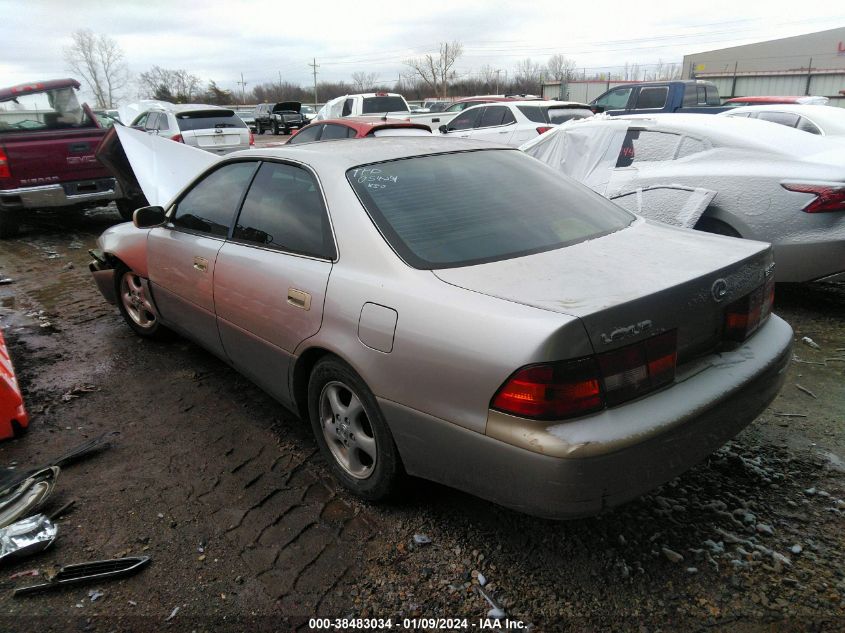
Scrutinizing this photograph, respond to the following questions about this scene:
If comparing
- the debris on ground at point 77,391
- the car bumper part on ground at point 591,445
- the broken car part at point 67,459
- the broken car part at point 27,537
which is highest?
the car bumper part on ground at point 591,445

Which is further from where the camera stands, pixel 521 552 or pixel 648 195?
pixel 648 195

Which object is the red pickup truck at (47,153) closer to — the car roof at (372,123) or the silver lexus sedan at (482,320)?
the car roof at (372,123)

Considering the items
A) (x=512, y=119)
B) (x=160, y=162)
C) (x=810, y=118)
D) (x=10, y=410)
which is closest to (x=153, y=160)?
(x=160, y=162)

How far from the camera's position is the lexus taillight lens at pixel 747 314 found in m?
2.32

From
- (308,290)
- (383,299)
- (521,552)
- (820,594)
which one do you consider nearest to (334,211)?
(308,290)

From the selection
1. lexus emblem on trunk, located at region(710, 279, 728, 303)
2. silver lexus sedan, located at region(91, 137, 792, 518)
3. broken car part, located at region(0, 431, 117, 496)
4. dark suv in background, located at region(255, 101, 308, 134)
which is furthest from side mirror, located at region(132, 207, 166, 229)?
dark suv in background, located at region(255, 101, 308, 134)

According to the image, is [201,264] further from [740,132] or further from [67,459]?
[740,132]

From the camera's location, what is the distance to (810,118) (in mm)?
8406

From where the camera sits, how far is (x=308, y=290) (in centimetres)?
264

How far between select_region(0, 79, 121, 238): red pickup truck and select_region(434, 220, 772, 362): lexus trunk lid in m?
7.95

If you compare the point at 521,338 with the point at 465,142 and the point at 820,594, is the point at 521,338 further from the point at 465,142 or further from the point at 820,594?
the point at 465,142

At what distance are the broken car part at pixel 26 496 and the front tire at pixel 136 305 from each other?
1.66 metres

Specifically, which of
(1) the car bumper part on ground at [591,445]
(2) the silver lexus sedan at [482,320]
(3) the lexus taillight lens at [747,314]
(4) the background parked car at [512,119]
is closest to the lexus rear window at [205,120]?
(4) the background parked car at [512,119]

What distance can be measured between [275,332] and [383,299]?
32.4 inches
